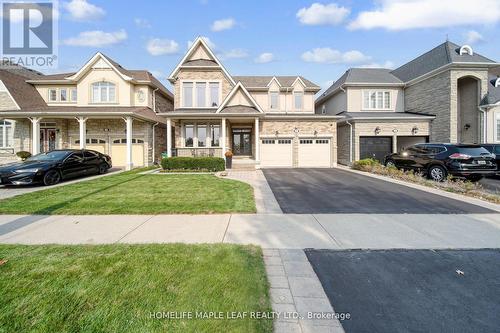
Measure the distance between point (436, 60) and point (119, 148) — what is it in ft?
84.8

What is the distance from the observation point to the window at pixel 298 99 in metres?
22.2

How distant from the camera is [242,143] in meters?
21.0

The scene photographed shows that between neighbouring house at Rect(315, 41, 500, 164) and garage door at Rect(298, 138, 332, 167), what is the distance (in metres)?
1.96

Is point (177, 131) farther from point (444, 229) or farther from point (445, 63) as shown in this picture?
point (445, 63)

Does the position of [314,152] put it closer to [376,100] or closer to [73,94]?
[376,100]

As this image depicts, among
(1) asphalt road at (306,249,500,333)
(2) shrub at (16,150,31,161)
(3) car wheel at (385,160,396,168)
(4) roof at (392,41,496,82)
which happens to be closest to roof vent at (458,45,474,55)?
(4) roof at (392,41,496,82)

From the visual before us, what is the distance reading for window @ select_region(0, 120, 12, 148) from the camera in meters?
18.9

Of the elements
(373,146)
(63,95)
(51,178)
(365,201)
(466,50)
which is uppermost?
(466,50)

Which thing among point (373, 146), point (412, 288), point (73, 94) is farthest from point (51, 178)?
point (373, 146)

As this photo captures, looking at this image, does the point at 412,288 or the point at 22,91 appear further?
the point at 22,91

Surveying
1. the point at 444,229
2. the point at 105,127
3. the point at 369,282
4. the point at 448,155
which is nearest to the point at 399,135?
the point at 448,155

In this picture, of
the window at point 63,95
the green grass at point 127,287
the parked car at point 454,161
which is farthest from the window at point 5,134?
the parked car at point 454,161

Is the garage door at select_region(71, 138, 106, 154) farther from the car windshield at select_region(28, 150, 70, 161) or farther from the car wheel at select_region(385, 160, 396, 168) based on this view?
the car wheel at select_region(385, 160, 396, 168)

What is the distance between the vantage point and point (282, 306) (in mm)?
2611
